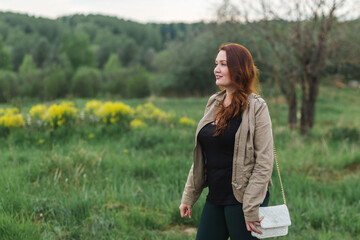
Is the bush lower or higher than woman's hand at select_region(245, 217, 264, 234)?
lower

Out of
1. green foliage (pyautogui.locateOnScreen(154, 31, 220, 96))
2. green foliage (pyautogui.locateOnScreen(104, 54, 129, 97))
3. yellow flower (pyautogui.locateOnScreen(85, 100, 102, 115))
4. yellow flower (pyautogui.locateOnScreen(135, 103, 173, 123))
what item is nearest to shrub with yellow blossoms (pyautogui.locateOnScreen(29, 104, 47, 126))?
yellow flower (pyautogui.locateOnScreen(85, 100, 102, 115))

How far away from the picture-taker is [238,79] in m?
2.23

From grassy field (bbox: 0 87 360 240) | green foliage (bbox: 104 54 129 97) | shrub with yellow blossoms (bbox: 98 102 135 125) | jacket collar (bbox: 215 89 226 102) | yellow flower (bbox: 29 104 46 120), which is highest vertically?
jacket collar (bbox: 215 89 226 102)

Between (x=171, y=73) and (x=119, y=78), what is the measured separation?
2163cm

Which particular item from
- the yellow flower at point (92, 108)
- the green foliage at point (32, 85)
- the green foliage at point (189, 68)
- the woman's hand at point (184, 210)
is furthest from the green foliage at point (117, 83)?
the woman's hand at point (184, 210)

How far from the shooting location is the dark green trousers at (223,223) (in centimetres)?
221

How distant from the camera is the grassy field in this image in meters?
3.61

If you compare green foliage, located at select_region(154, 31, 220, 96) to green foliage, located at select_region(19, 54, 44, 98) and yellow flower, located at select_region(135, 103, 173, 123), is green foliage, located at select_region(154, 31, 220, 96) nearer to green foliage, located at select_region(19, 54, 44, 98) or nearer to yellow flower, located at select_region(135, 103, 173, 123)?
yellow flower, located at select_region(135, 103, 173, 123)

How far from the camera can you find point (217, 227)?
2379 millimetres

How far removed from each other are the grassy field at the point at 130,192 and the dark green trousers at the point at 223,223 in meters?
1.23

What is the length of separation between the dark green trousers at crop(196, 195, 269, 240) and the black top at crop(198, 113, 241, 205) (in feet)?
0.18

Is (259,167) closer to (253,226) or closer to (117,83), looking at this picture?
(253,226)

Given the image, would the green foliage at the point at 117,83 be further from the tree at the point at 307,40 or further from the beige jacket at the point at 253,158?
the beige jacket at the point at 253,158

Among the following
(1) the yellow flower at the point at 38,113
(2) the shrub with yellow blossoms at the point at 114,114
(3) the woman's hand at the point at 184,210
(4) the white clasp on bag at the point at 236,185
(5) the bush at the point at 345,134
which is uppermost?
(4) the white clasp on bag at the point at 236,185
